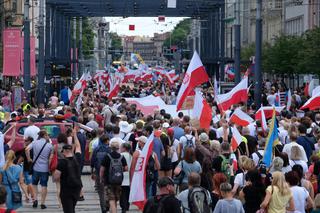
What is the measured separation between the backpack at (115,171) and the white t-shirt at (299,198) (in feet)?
14.7

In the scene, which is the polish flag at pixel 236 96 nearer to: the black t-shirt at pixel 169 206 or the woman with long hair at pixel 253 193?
the woman with long hair at pixel 253 193

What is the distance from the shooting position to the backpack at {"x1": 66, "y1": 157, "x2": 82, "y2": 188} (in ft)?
56.5

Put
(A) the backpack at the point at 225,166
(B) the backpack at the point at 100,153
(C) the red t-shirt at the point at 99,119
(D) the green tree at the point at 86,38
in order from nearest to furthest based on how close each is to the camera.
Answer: (A) the backpack at the point at 225,166 < (B) the backpack at the point at 100,153 < (C) the red t-shirt at the point at 99,119 < (D) the green tree at the point at 86,38

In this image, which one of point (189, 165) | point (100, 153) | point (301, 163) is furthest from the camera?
point (100, 153)

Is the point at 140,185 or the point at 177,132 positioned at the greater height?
the point at 177,132

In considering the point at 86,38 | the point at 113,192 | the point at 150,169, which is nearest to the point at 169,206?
the point at 113,192

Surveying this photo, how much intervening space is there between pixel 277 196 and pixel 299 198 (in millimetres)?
510

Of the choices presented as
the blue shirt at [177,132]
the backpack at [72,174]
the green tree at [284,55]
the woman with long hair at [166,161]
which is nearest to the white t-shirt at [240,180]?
the backpack at [72,174]

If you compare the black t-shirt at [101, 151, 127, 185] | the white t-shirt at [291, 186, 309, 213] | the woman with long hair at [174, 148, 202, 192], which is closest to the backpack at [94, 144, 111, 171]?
the black t-shirt at [101, 151, 127, 185]

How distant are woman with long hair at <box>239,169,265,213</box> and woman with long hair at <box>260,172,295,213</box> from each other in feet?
1.60

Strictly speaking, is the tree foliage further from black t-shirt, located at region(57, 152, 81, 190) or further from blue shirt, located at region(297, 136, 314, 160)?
black t-shirt, located at region(57, 152, 81, 190)

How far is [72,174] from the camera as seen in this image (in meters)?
17.2

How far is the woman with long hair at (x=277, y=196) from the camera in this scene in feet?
45.5

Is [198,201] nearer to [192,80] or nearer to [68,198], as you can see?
[68,198]
